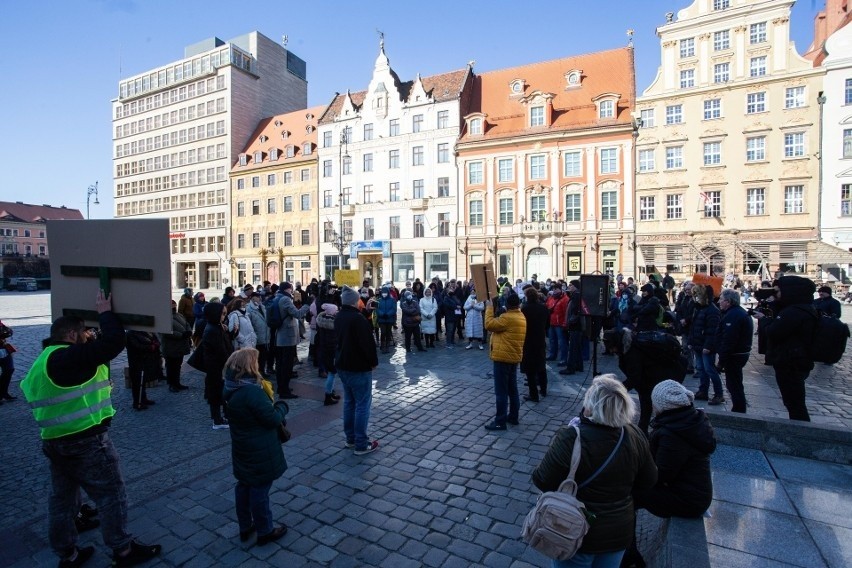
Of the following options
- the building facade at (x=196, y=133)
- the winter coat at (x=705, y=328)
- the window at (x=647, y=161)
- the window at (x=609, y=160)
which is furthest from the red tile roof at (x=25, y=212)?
the winter coat at (x=705, y=328)

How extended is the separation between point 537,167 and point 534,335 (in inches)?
1214

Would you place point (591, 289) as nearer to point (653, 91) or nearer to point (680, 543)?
point (680, 543)

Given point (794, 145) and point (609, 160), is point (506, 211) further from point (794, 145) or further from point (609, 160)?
point (794, 145)

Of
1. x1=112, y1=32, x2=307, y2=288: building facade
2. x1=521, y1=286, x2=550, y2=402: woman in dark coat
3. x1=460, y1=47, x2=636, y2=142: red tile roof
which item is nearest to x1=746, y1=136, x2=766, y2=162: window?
x1=460, y1=47, x2=636, y2=142: red tile roof

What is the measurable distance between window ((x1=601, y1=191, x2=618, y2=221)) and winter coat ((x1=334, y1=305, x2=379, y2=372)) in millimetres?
31625

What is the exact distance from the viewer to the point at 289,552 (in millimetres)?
3814

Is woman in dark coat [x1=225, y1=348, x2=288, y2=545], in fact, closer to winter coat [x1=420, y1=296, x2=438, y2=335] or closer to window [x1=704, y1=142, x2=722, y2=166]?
winter coat [x1=420, y1=296, x2=438, y2=335]

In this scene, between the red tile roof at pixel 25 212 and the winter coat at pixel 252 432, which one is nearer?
the winter coat at pixel 252 432

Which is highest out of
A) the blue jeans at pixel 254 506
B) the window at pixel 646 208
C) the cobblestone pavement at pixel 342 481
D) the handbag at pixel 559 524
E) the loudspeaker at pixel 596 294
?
the window at pixel 646 208

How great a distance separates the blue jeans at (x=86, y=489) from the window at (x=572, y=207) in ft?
113

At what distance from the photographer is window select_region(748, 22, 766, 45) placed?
29672 mm

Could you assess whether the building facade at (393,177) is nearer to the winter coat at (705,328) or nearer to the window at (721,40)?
the window at (721,40)

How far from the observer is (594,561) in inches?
106

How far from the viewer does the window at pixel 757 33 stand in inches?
1168
